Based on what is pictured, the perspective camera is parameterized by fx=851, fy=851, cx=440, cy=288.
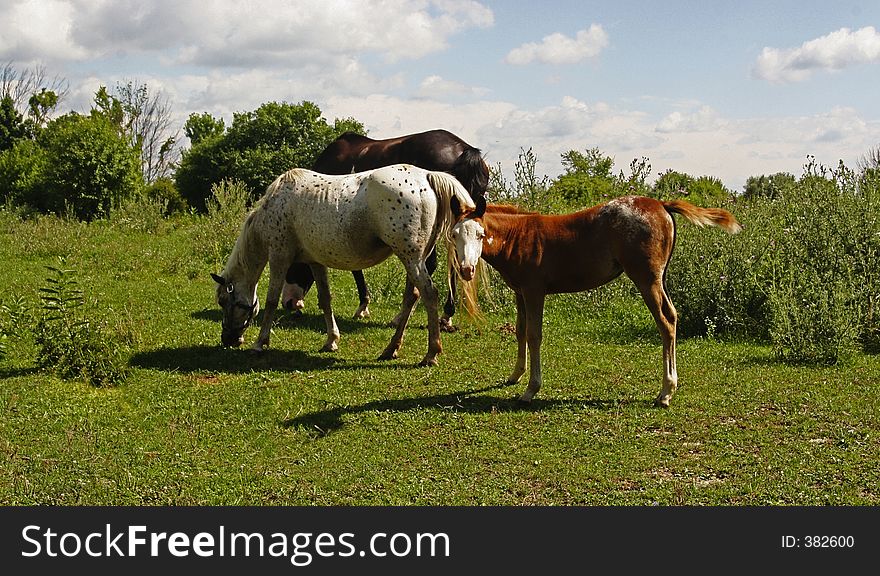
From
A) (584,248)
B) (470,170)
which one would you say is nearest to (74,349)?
(470,170)

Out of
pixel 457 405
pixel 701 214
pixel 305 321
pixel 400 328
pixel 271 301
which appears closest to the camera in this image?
pixel 701 214

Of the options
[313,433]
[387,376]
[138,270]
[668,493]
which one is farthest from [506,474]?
[138,270]

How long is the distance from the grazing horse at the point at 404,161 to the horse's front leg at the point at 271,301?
126 cm

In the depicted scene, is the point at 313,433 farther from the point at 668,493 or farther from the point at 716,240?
the point at 716,240

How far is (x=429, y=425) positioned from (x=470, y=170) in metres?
4.14

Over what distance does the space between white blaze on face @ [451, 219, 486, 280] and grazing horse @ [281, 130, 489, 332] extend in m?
3.09

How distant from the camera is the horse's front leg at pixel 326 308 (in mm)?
10180

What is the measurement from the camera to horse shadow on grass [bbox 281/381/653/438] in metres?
7.45

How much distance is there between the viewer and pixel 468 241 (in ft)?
23.9

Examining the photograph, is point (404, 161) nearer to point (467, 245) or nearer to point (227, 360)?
point (227, 360)

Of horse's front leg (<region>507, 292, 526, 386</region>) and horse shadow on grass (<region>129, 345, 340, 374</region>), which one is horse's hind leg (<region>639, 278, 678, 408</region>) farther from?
horse shadow on grass (<region>129, 345, 340, 374</region>)

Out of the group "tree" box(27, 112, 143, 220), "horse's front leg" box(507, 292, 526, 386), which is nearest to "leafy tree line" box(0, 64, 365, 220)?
"tree" box(27, 112, 143, 220)

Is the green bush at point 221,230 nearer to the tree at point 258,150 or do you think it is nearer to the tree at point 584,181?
the tree at point 584,181

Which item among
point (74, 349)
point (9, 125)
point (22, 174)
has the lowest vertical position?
point (74, 349)
